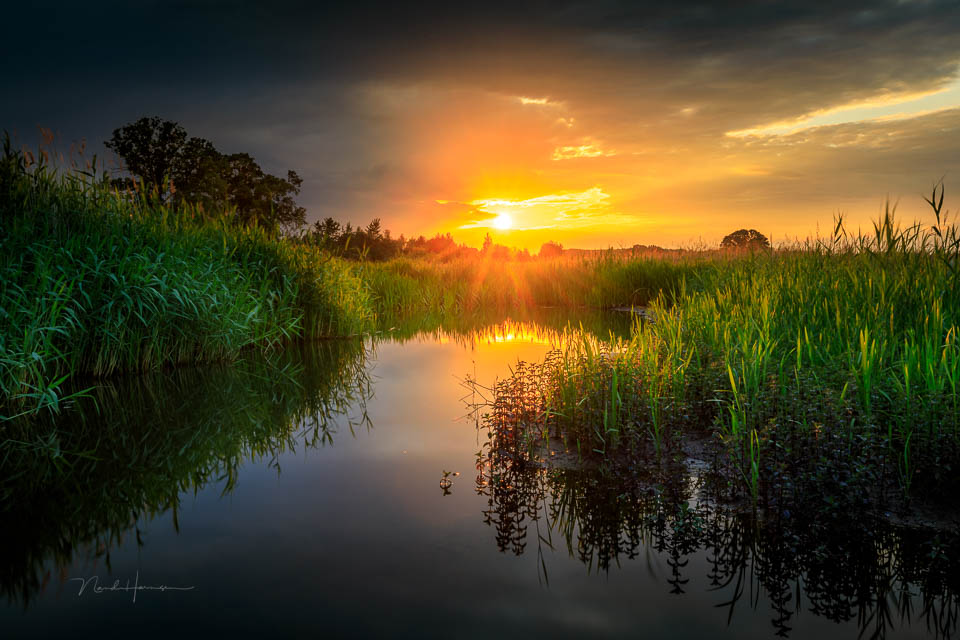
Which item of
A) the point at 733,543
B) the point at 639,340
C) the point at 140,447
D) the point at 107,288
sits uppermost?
the point at 107,288

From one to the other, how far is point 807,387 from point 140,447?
235 inches

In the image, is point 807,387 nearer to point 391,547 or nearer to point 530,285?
point 391,547

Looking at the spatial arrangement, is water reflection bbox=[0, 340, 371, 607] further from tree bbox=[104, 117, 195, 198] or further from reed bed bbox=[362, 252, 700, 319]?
tree bbox=[104, 117, 195, 198]

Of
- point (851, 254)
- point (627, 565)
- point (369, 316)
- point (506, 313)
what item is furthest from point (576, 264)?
point (627, 565)

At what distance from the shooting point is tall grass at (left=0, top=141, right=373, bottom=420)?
6.15 meters

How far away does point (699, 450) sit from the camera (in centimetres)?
454

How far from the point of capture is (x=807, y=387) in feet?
12.7

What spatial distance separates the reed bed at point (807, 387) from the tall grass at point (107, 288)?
5489 mm

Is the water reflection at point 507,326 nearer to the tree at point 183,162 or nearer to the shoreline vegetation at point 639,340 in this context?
the shoreline vegetation at point 639,340

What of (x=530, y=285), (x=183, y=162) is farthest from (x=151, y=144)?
(x=530, y=285)

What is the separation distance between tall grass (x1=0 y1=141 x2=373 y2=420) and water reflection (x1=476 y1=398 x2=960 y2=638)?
5261 millimetres

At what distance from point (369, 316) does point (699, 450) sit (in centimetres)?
1066

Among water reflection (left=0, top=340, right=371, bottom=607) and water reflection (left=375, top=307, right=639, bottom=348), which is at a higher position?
water reflection (left=375, top=307, right=639, bottom=348)
